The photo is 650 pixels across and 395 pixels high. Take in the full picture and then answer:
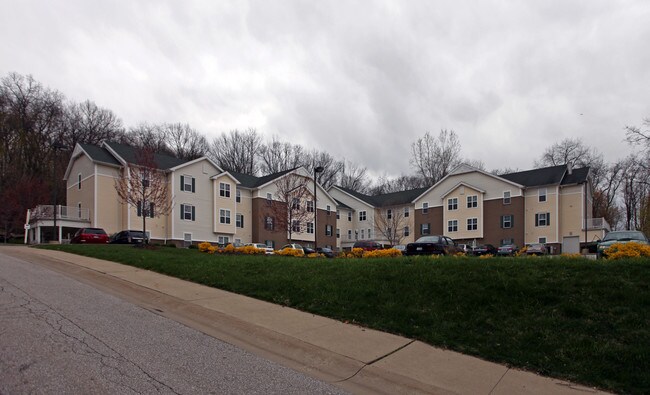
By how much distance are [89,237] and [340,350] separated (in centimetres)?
2657

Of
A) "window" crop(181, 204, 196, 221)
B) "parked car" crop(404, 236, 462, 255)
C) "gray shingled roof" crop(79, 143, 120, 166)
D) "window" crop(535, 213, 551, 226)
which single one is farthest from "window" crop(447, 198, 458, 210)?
"gray shingled roof" crop(79, 143, 120, 166)

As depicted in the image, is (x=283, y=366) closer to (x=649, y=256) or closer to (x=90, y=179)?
(x=649, y=256)

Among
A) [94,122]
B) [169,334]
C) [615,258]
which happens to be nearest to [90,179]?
[94,122]

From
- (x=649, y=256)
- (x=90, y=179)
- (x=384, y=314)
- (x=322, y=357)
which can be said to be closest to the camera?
(x=322, y=357)

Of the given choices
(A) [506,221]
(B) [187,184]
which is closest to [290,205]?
(B) [187,184]

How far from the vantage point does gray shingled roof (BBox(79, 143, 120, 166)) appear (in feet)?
115

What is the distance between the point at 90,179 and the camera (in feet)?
117

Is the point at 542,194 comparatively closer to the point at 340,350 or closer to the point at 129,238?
the point at 129,238

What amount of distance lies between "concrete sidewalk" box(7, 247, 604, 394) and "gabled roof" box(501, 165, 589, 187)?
43.2m

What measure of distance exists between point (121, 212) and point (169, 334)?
108 feet

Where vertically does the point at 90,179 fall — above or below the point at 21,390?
above

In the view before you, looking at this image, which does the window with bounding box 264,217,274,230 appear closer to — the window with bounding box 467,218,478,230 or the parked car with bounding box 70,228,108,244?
the parked car with bounding box 70,228,108,244

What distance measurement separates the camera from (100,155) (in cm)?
3622

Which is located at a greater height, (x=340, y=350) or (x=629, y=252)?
(x=629, y=252)
